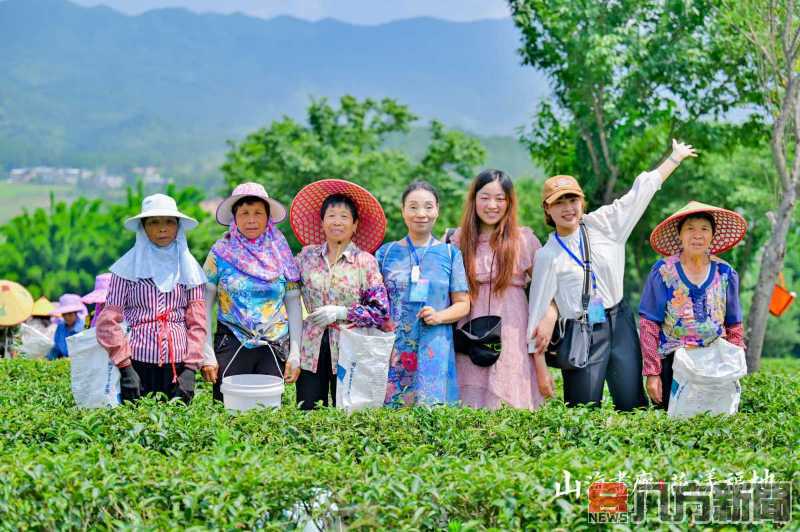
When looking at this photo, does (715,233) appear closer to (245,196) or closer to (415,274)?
(415,274)

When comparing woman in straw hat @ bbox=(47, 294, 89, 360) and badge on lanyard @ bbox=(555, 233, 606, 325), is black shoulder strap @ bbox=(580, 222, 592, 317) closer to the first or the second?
badge on lanyard @ bbox=(555, 233, 606, 325)

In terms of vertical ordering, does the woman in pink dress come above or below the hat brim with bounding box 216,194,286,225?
below

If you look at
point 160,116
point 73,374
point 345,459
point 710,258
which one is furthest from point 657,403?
point 160,116

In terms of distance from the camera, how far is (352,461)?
399 cm

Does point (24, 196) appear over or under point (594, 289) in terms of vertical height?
over

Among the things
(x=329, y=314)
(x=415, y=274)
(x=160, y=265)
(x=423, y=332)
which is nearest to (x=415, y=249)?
(x=415, y=274)

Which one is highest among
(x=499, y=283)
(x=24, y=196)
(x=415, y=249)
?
(x=24, y=196)

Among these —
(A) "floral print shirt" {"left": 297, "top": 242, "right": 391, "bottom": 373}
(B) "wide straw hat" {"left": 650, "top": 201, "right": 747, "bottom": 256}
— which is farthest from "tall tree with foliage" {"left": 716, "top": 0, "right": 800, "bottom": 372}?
(A) "floral print shirt" {"left": 297, "top": 242, "right": 391, "bottom": 373}

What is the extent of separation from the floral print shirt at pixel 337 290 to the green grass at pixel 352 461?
2.26 feet

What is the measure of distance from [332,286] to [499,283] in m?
0.95

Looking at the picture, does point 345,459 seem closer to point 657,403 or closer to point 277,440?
point 277,440

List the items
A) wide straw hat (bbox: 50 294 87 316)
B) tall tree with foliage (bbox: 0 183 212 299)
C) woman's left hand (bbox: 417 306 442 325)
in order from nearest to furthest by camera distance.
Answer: woman's left hand (bbox: 417 306 442 325), wide straw hat (bbox: 50 294 87 316), tall tree with foliage (bbox: 0 183 212 299)

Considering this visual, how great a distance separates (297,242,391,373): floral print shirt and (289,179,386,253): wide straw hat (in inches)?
10.6

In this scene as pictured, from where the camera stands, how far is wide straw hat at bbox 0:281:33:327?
1071 centimetres
